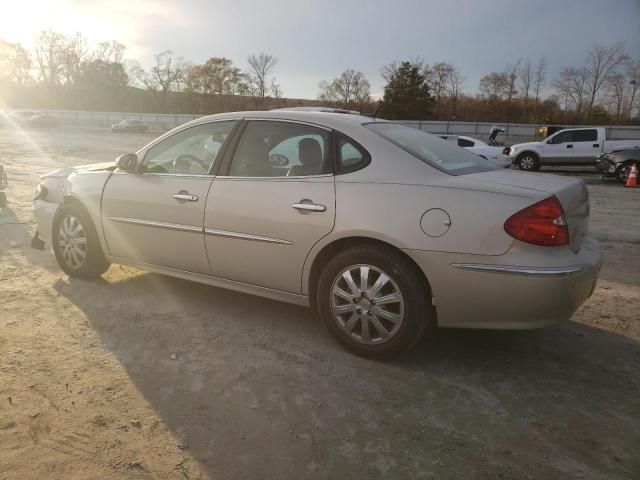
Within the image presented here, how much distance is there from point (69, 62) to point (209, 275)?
312ft

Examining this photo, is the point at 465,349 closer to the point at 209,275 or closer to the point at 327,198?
the point at 327,198

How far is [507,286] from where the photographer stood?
2812 mm

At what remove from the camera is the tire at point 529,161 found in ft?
66.8

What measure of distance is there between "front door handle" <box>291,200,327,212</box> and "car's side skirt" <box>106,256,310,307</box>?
2.01 feet

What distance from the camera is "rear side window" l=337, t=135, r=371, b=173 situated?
10.7 feet

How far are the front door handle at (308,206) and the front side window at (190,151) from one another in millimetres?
910

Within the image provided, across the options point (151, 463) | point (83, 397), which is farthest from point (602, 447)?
point (83, 397)

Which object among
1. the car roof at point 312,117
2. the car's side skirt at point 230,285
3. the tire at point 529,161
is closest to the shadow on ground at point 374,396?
the car's side skirt at point 230,285

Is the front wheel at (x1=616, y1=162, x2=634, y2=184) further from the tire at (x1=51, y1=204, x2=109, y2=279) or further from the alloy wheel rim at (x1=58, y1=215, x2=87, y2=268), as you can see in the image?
the alloy wheel rim at (x1=58, y1=215, x2=87, y2=268)

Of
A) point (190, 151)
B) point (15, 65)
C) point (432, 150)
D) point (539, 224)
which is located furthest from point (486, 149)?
point (15, 65)

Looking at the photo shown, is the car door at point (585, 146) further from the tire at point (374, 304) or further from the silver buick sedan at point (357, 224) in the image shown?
the tire at point (374, 304)

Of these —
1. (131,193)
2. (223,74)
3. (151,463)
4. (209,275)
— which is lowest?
(151,463)

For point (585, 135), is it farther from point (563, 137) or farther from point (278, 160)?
point (278, 160)

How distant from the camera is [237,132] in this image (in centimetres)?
385
